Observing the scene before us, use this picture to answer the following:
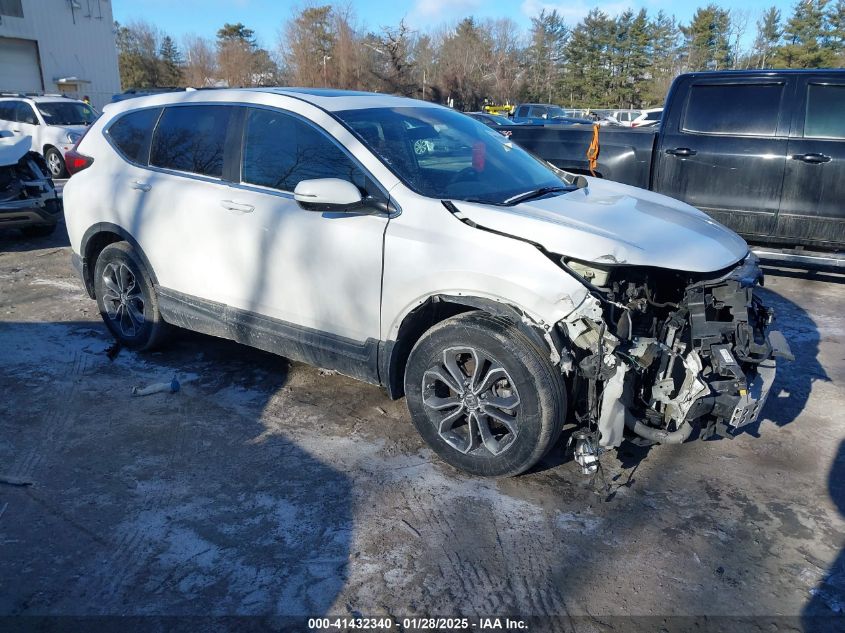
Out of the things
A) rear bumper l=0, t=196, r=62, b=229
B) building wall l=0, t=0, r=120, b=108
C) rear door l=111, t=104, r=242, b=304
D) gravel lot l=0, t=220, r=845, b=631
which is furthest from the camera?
building wall l=0, t=0, r=120, b=108

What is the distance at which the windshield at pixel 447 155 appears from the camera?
3633mm

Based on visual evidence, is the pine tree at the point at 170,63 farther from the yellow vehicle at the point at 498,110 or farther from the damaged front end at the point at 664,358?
the damaged front end at the point at 664,358

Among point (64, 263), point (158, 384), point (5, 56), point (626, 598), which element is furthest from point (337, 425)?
point (5, 56)

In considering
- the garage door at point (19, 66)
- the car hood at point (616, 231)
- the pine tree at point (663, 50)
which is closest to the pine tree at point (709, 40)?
the pine tree at point (663, 50)

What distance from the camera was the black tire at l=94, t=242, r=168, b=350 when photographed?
4766mm

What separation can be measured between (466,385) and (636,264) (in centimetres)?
102

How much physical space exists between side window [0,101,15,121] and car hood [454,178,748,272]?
15439 millimetres

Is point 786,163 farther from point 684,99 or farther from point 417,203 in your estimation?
point 417,203

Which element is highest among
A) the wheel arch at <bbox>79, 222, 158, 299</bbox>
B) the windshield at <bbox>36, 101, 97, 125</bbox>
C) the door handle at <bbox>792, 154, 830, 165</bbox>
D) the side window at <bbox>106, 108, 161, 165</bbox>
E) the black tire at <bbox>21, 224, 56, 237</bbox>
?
the windshield at <bbox>36, 101, 97, 125</bbox>

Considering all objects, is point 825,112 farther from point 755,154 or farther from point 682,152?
point 682,152

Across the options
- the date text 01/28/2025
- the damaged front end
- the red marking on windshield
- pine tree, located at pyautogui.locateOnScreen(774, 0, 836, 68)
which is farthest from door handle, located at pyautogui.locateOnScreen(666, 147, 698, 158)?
pine tree, located at pyautogui.locateOnScreen(774, 0, 836, 68)

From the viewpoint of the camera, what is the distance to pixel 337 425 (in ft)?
13.2

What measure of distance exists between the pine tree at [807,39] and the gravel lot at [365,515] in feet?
173

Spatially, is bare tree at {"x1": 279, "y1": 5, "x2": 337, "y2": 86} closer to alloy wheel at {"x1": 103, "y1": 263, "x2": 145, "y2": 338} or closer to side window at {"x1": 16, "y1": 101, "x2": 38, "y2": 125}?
side window at {"x1": 16, "y1": 101, "x2": 38, "y2": 125}
